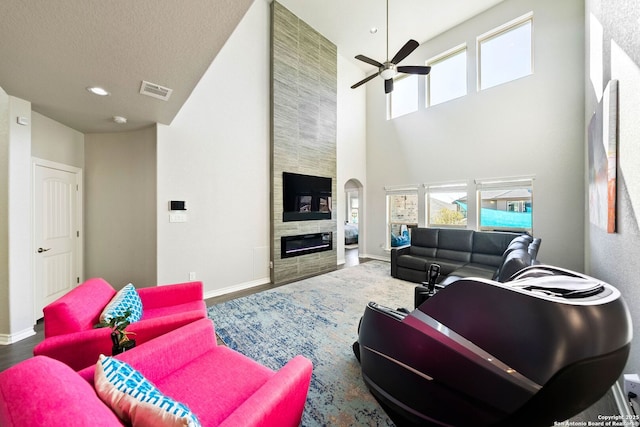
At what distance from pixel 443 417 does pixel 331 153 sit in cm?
517

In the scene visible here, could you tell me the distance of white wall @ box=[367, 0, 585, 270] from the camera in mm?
3855

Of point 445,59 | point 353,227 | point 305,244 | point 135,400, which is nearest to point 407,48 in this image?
point 445,59

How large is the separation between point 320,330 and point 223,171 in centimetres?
294

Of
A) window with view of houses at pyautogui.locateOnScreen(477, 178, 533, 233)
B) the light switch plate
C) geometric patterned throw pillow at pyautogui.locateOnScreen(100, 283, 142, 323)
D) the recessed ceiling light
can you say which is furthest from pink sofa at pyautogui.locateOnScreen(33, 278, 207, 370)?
window with view of houses at pyautogui.locateOnScreen(477, 178, 533, 233)

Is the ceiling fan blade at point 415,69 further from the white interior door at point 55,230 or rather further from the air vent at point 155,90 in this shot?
the white interior door at point 55,230

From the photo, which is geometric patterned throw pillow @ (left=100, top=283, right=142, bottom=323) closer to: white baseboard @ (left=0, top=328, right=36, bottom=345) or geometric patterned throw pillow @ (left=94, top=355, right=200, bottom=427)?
geometric patterned throw pillow @ (left=94, top=355, right=200, bottom=427)

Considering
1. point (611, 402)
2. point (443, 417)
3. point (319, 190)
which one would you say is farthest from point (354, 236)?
point (443, 417)

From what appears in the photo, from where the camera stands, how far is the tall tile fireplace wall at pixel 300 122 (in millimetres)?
4555

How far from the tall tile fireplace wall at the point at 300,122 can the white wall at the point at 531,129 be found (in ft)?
6.87

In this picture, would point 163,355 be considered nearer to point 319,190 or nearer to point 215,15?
point 215,15

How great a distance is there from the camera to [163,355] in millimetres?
1345

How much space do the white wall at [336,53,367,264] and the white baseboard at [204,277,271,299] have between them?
229 cm

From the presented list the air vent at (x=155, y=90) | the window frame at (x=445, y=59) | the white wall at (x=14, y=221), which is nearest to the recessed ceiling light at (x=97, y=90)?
the air vent at (x=155, y=90)

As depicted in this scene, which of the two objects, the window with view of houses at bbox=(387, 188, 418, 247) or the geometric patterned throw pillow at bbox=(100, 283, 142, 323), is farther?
the window with view of houses at bbox=(387, 188, 418, 247)
